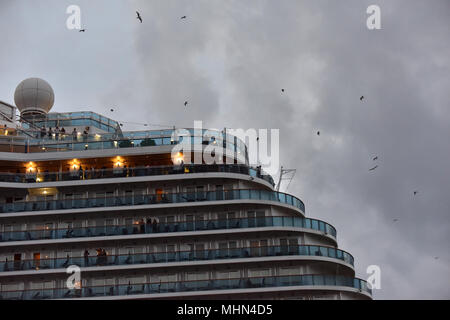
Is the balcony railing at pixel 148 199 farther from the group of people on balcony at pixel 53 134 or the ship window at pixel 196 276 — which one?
the group of people on balcony at pixel 53 134

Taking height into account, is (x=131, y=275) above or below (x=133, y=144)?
below

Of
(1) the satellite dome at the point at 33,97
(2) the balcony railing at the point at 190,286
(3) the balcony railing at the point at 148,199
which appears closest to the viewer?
(2) the balcony railing at the point at 190,286

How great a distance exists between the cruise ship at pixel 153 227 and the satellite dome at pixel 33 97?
33.4 feet

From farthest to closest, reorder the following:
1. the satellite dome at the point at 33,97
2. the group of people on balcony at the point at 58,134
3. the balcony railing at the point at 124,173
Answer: the satellite dome at the point at 33,97 → the group of people on balcony at the point at 58,134 → the balcony railing at the point at 124,173

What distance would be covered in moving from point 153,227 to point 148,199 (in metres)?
2.33

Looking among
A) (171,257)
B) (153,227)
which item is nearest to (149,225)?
(153,227)

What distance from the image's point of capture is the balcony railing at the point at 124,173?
180 ft

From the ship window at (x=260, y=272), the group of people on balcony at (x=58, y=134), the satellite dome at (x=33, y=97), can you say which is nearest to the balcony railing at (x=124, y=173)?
the group of people on balcony at (x=58, y=134)

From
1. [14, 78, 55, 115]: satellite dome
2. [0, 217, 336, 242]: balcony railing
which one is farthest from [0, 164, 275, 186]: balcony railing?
[14, 78, 55, 115]: satellite dome

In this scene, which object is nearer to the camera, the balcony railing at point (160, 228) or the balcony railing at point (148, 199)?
the balcony railing at point (160, 228)
